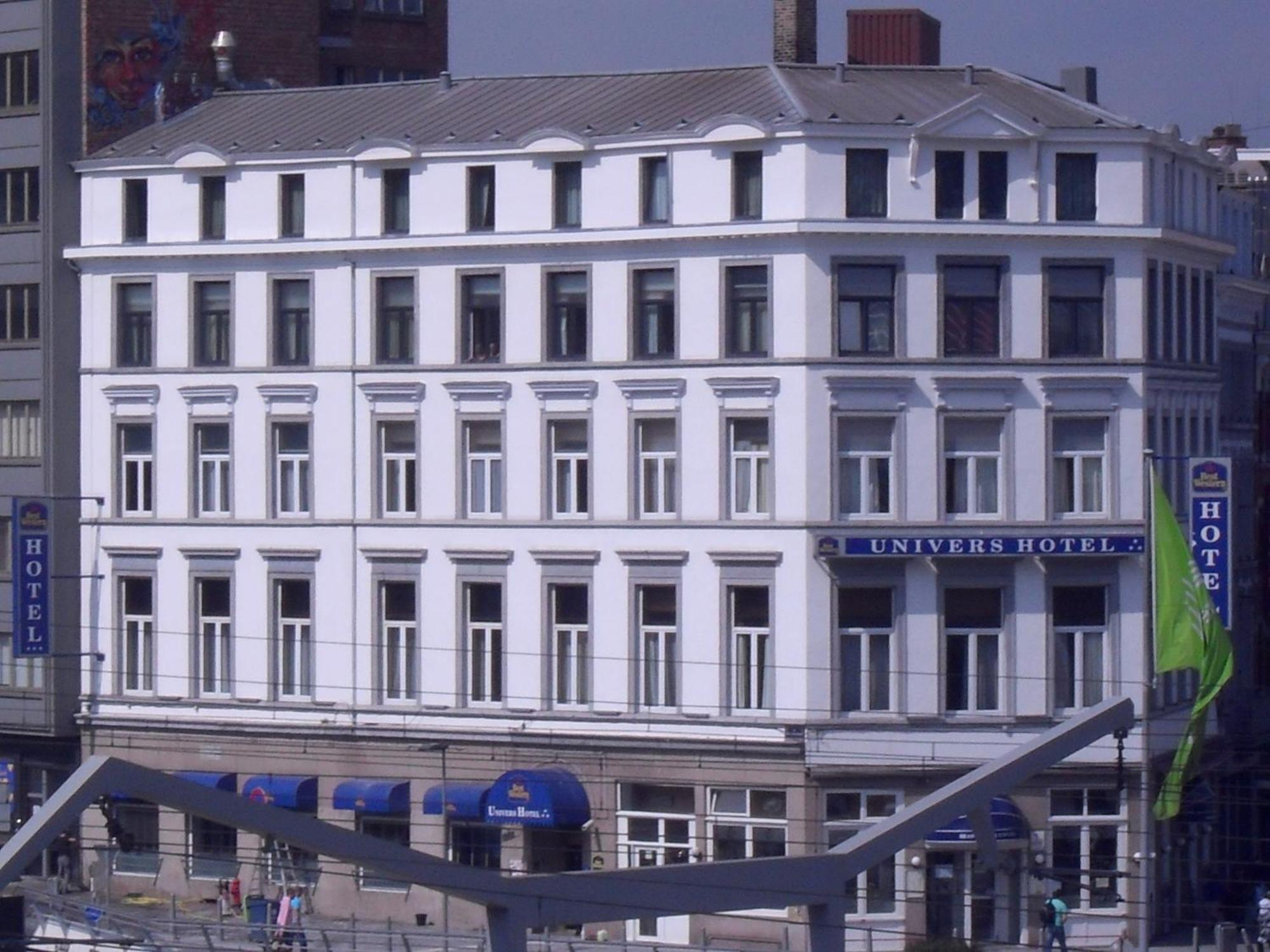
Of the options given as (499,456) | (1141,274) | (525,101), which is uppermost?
(525,101)

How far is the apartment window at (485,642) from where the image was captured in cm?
5578

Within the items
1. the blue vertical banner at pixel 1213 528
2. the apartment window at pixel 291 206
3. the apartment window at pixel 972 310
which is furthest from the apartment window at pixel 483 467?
the blue vertical banner at pixel 1213 528

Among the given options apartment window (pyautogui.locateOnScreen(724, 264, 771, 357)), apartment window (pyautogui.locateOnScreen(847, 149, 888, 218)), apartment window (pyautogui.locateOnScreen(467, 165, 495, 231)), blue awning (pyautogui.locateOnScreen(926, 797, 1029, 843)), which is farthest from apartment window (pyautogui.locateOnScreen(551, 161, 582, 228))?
blue awning (pyautogui.locateOnScreen(926, 797, 1029, 843))

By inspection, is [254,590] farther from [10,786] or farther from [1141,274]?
[1141,274]

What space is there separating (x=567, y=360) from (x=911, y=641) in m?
9.05

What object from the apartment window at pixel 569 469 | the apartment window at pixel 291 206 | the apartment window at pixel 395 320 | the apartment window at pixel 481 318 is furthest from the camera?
the apartment window at pixel 291 206

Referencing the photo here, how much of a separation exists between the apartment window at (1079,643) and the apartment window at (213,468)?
708 inches

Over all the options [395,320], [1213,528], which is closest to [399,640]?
[395,320]

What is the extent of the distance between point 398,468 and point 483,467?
2.03m

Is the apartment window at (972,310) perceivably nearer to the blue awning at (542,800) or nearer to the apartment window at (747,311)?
the apartment window at (747,311)

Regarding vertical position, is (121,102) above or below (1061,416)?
above

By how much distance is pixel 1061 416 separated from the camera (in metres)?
53.8

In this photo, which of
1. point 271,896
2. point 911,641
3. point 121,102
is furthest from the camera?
point 121,102

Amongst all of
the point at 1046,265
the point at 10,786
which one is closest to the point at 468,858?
the point at 10,786
